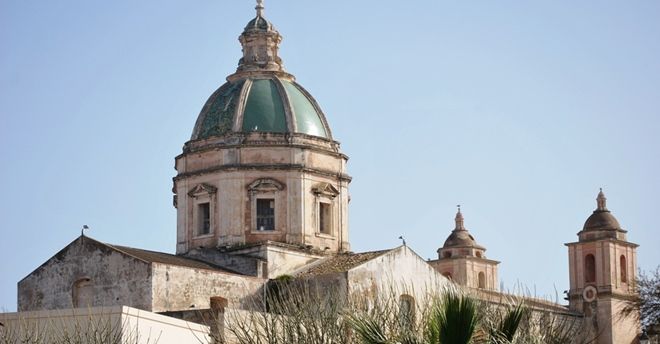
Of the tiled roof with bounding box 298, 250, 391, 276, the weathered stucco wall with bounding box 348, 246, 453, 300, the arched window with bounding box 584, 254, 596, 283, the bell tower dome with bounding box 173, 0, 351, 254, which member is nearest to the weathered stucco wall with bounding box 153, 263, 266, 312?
the tiled roof with bounding box 298, 250, 391, 276

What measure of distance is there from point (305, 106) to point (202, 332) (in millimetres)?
15746

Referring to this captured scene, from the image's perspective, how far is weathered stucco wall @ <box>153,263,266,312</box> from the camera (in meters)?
42.9

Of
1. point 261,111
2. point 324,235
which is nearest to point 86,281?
point 324,235

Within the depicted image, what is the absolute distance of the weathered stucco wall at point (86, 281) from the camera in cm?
4297

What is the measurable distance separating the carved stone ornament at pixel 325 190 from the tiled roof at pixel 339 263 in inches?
94.2

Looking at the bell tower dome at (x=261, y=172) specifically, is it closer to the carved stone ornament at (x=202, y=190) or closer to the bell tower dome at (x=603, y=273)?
the carved stone ornament at (x=202, y=190)

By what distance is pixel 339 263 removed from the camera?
46.6m

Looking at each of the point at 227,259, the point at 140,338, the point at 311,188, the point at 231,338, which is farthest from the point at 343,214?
the point at 140,338

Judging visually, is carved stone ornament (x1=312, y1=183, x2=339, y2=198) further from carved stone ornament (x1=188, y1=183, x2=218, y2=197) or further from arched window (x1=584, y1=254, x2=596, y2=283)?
arched window (x1=584, y1=254, x2=596, y2=283)

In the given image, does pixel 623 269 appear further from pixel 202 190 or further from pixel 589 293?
pixel 202 190

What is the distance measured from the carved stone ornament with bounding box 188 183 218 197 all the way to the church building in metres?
0.05

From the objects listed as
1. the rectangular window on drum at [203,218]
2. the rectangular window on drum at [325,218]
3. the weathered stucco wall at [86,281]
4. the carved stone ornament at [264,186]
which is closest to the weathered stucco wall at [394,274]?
the rectangular window on drum at [325,218]

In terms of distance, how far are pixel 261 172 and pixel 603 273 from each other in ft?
68.1

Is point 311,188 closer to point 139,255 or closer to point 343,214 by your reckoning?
point 343,214
